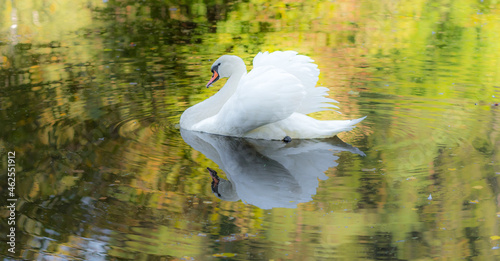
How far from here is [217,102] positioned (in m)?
7.85

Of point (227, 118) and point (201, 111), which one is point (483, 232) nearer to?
point (227, 118)

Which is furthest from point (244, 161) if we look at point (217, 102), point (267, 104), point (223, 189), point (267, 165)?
point (217, 102)

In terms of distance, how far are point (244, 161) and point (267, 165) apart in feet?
0.85

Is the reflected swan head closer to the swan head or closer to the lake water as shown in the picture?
the lake water

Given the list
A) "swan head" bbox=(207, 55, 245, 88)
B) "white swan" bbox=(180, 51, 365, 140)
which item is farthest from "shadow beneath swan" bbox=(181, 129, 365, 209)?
"swan head" bbox=(207, 55, 245, 88)

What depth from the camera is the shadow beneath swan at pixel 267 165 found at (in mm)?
5629

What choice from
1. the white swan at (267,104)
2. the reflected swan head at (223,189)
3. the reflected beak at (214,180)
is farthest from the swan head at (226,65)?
the reflected swan head at (223,189)

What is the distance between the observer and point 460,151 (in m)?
6.51

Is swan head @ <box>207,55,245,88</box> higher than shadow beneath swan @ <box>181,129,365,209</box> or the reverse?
higher

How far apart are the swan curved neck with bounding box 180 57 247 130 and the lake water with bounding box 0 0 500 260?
292mm

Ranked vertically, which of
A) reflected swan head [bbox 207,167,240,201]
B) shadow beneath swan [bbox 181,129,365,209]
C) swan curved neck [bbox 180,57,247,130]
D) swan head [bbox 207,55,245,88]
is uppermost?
swan head [bbox 207,55,245,88]

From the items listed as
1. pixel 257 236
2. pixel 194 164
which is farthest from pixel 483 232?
pixel 194 164

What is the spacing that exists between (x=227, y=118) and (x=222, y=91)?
0.77 meters

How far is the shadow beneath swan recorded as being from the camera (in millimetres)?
5629
